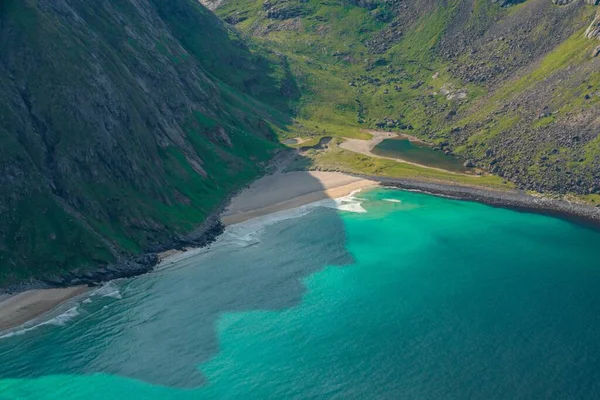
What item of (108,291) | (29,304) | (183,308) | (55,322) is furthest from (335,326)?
(29,304)

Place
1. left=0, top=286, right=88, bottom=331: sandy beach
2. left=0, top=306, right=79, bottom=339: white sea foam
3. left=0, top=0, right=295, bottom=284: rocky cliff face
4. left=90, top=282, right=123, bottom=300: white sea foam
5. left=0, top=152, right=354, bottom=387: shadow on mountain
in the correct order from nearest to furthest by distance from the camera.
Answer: left=0, top=152, right=354, bottom=387: shadow on mountain
left=0, top=306, right=79, bottom=339: white sea foam
left=0, top=286, right=88, bottom=331: sandy beach
left=90, top=282, right=123, bottom=300: white sea foam
left=0, top=0, right=295, bottom=284: rocky cliff face

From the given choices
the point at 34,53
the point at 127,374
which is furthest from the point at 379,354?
the point at 34,53

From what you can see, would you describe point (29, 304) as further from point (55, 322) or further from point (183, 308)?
point (183, 308)

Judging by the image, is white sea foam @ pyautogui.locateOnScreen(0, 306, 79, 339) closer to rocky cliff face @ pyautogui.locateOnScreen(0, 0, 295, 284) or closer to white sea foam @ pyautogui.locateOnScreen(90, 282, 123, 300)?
white sea foam @ pyautogui.locateOnScreen(90, 282, 123, 300)

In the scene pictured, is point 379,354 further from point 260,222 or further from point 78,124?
point 78,124

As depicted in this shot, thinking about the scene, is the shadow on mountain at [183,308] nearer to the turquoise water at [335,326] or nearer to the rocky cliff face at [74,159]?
the turquoise water at [335,326]

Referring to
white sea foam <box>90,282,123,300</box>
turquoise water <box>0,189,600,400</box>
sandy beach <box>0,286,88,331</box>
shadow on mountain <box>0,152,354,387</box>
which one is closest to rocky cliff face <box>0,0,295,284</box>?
sandy beach <box>0,286,88,331</box>

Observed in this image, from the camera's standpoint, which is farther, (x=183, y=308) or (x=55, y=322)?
(x=183, y=308)
